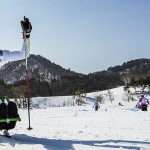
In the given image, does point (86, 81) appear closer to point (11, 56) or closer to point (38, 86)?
point (38, 86)

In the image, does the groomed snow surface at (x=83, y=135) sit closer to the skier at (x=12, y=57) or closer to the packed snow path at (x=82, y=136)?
the packed snow path at (x=82, y=136)

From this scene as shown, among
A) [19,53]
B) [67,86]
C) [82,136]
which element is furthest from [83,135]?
[67,86]

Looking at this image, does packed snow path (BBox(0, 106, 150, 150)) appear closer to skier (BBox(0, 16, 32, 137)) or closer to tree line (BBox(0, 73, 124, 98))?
skier (BBox(0, 16, 32, 137))

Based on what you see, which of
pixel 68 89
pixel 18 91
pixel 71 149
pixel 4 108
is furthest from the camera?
pixel 68 89

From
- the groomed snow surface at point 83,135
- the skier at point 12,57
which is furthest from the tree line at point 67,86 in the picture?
the skier at point 12,57

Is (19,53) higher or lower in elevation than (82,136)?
higher

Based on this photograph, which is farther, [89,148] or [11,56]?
[11,56]

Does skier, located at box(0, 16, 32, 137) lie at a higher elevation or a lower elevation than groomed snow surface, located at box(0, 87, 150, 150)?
higher

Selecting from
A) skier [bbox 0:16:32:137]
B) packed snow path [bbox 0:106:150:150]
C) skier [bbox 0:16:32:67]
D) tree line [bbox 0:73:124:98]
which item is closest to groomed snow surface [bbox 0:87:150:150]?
packed snow path [bbox 0:106:150:150]

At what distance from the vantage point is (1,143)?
3.81m

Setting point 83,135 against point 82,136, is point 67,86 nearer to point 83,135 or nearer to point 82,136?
point 83,135

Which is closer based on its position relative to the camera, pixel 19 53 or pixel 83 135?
pixel 19 53

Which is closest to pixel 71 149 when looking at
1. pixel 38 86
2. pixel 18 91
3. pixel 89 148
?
pixel 89 148

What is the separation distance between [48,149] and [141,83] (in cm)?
6857
